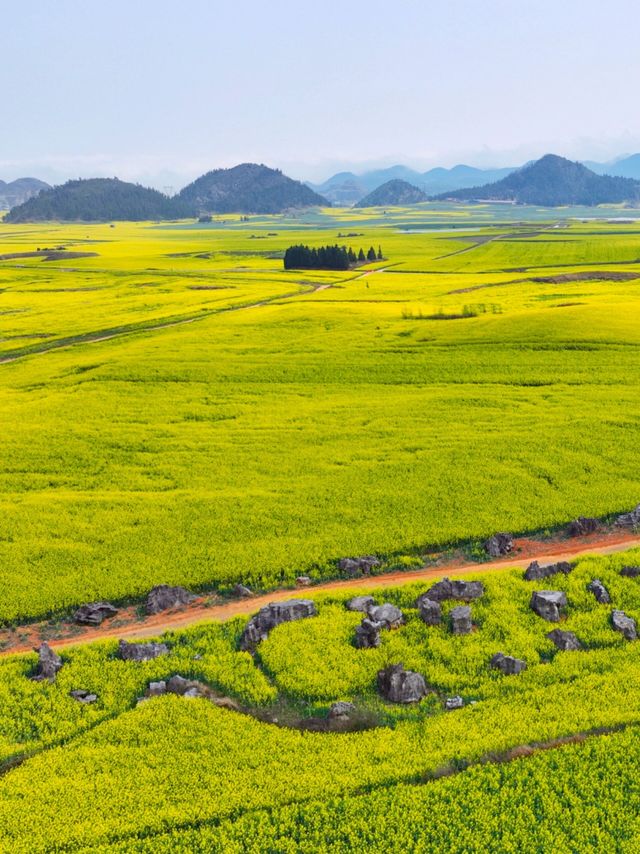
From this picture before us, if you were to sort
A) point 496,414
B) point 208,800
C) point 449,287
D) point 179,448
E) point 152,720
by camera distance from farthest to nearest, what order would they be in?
point 449,287
point 496,414
point 179,448
point 152,720
point 208,800

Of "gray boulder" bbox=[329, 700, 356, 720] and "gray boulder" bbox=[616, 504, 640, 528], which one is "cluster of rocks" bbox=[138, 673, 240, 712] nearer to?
"gray boulder" bbox=[329, 700, 356, 720]

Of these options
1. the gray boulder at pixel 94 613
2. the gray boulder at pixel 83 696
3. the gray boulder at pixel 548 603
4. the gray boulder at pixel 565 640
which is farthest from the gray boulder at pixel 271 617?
the gray boulder at pixel 565 640

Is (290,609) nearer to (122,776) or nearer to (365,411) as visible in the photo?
(122,776)

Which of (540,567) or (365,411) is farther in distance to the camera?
(365,411)

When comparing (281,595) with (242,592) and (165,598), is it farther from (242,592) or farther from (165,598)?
(165,598)

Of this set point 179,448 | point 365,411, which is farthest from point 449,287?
point 179,448

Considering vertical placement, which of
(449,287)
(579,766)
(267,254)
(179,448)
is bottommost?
(579,766)

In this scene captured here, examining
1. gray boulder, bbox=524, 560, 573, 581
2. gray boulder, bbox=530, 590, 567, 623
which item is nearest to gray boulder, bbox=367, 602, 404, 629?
gray boulder, bbox=530, 590, 567, 623

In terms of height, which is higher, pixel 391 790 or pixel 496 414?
pixel 496 414
